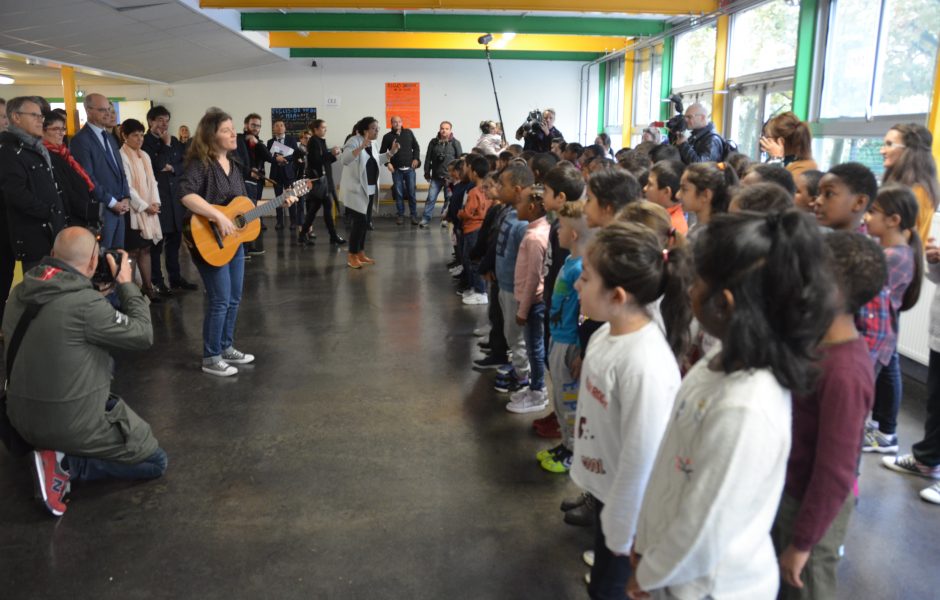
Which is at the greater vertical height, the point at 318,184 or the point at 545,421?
the point at 318,184

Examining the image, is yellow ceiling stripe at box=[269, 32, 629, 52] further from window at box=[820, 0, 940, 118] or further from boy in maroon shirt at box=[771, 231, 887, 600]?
boy in maroon shirt at box=[771, 231, 887, 600]

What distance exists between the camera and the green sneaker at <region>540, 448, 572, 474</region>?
2.95m

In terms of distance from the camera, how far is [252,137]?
27.3 feet

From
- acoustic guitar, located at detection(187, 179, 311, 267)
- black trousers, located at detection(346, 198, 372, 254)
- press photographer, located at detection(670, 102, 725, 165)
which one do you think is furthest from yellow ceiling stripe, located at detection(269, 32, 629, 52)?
acoustic guitar, located at detection(187, 179, 311, 267)

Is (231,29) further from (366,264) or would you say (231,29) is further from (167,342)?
(167,342)

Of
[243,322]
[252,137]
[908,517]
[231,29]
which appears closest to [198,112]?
[231,29]

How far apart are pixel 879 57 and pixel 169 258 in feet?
20.9

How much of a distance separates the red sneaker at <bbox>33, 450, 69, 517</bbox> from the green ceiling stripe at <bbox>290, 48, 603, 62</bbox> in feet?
36.8

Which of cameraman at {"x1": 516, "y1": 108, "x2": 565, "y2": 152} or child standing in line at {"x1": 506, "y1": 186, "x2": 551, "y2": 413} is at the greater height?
cameraman at {"x1": 516, "y1": 108, "x2": 565, "y2": 152}

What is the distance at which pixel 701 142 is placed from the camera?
5598 millimetres

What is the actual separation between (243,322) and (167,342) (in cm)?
66

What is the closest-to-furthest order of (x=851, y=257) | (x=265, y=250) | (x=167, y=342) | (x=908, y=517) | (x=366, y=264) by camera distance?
(x=851, y=257), (x=908, y=517), (x=167, y=342), (x=366, y=264), (x=265, y=250)

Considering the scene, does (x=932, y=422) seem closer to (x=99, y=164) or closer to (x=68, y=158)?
(x=68, y=158)

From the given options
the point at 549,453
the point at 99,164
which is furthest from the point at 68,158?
the point at 549,453
